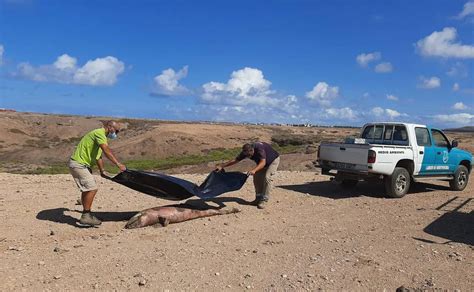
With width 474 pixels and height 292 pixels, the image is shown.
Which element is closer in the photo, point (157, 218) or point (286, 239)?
point (286, 239)

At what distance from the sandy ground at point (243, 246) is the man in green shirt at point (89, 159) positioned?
474mm

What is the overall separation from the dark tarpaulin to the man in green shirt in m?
0.58

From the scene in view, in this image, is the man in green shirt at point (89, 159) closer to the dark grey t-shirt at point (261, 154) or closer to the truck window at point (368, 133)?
the dark grey t-shirt at point (261, 154)

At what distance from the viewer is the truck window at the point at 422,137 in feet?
42.1

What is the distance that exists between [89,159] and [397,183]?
782 cm

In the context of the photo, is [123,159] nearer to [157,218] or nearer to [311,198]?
[311,198]

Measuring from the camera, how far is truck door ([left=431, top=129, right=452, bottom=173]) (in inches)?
523

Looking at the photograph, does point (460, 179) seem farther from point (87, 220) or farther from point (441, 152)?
point (87, 220)

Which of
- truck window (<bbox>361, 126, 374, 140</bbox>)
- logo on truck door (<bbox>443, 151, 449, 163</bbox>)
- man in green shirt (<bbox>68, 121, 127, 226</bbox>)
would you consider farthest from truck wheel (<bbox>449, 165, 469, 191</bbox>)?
man in green shirt (<bbox>68, 121, 127, 226</bbox>)

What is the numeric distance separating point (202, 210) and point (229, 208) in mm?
727

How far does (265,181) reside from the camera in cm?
1038

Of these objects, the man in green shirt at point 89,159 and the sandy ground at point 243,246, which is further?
the man in green shirt at point 89,159

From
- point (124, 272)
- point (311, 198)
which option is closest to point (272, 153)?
point (311, 198)

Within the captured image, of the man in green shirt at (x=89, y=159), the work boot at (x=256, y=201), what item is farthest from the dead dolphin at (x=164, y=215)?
the work boot at (x=256, y=201)
